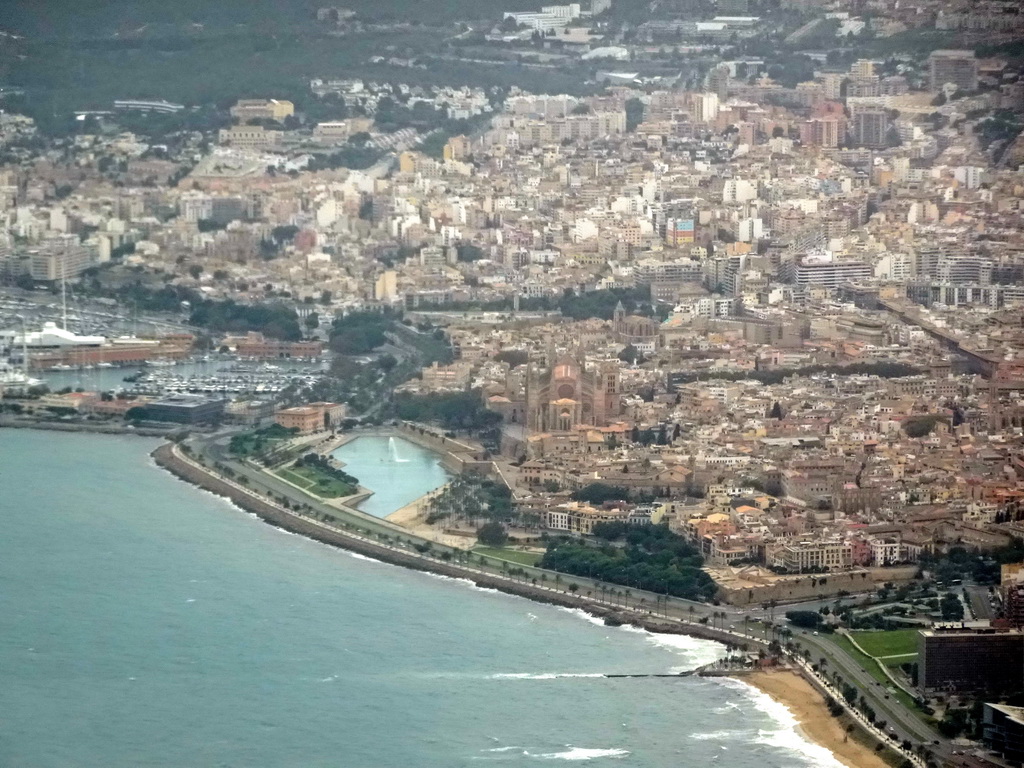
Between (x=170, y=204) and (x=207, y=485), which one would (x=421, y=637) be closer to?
(x=207, y=485)

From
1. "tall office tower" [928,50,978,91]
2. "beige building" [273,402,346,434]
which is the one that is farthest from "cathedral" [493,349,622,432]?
"tall office tower" [928,50,978,91]

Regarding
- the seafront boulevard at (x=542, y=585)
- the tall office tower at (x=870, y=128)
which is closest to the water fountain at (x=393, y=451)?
the seafront boulevard at (x=542, y=585)

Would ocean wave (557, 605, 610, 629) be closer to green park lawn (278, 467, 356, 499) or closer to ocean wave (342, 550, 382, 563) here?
ocean wave (342, 550, 382, 563)

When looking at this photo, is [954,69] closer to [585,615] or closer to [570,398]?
[570,398]

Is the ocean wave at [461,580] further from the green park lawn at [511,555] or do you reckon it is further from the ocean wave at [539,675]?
the ocean wave at [539,675]

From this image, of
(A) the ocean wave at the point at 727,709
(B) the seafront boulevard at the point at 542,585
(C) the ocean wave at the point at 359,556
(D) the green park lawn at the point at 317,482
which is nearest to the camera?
(B) the seafront boulevard at the point at 542,585
